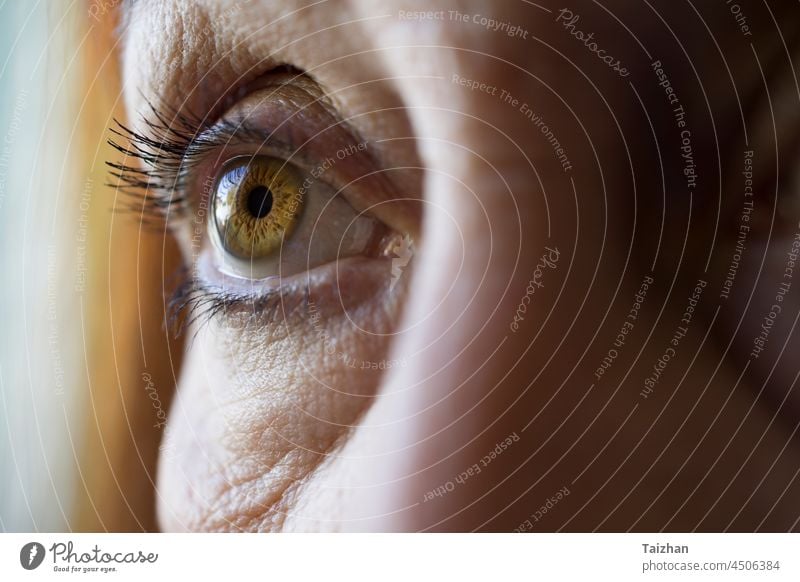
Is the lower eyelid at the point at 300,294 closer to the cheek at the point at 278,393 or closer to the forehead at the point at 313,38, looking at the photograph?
the cheek at the point at 278,393

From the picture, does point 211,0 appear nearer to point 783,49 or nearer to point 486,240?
point 486,240

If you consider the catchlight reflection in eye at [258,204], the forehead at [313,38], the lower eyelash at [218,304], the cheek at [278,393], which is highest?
the forehead at [313,38]

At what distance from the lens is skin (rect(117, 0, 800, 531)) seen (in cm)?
39

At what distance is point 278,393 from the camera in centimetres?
41

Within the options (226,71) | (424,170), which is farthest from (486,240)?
(226,71)

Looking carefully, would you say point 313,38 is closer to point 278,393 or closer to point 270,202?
point 270,202

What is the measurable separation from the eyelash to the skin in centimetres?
1

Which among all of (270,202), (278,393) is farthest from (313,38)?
(278,393)

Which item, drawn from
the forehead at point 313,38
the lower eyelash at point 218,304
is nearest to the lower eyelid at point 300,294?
the lower eyelash at point 218,304

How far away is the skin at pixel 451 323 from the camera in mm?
391

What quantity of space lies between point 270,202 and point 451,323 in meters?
0.13

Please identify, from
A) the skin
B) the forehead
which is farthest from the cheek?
the forehead

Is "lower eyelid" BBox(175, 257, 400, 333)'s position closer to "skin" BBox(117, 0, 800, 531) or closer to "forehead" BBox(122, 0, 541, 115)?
"skin" BBox(117, 0, 800, 531)
